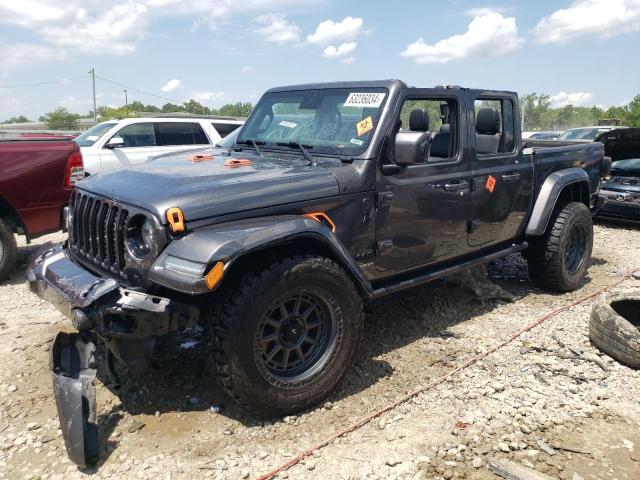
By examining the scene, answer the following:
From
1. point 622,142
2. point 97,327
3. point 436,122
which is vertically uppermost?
point 436,122

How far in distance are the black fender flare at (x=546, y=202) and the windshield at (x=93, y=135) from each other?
7.29 metres

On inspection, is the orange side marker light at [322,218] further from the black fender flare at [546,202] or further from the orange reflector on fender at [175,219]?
the black fender flare at [546,202]

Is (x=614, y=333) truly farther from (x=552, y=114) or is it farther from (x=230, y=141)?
(x=552, y=114)

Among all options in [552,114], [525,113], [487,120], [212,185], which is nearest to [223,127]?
[487,120]

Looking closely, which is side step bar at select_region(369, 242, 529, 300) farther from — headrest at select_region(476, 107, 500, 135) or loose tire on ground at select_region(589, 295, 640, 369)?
headrest at select_region(476, 107, 500, 135)

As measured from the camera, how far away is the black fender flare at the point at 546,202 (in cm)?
491

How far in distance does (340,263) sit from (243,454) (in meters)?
1.21

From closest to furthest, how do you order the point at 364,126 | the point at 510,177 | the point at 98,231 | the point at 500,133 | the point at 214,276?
the point at 214,276 → the point at 98,231 → the point at 364,126 → the point at 510,177 → the point at 500,133

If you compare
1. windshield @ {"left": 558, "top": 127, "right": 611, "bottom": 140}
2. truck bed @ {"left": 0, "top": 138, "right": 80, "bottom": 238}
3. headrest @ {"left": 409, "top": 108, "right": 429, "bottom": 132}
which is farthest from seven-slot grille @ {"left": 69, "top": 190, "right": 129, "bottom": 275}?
windshield @ {"left": 558, "top": 127, "right": 611, "bottom": 140}

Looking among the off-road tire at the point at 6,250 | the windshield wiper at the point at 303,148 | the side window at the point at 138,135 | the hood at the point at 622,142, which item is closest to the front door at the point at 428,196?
the windshield wiper at the point at 303,148

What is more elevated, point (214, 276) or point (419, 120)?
point (419, 120)

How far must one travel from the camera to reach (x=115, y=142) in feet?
29.6

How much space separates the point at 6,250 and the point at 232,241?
4.04 metres

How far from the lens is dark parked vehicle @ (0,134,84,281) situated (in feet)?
18.2
